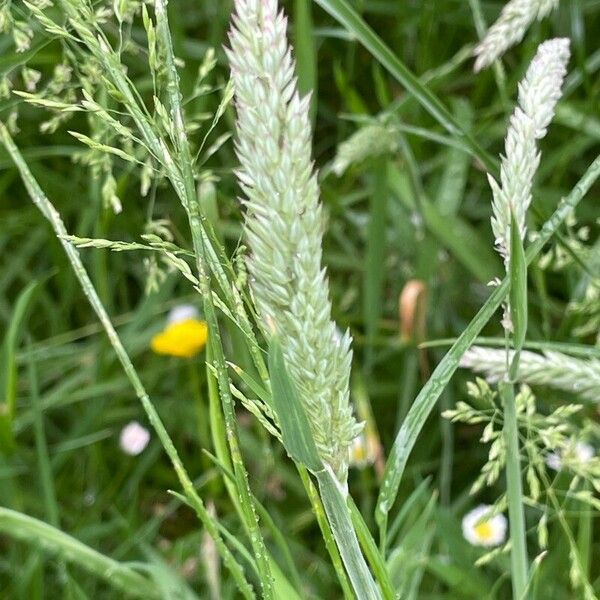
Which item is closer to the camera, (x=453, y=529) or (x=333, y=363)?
(x=333, y=363)

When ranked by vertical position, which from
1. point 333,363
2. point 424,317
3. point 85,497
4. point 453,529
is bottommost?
point 85,497

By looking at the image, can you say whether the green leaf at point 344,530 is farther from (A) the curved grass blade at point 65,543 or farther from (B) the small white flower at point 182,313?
(B) the small white flower at point 182,313

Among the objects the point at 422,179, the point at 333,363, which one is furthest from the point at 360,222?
the point at 333,363

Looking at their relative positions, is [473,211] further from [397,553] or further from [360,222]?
[397,553]

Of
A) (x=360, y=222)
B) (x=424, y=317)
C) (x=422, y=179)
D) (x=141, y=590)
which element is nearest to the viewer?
(x=141, y=590)

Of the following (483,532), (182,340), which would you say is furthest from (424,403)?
(182,340)

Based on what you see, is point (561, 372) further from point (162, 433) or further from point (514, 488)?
point (162, 433)

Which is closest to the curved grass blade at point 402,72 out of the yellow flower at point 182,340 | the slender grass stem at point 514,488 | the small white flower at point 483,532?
the slender grass stem at point 514,488
